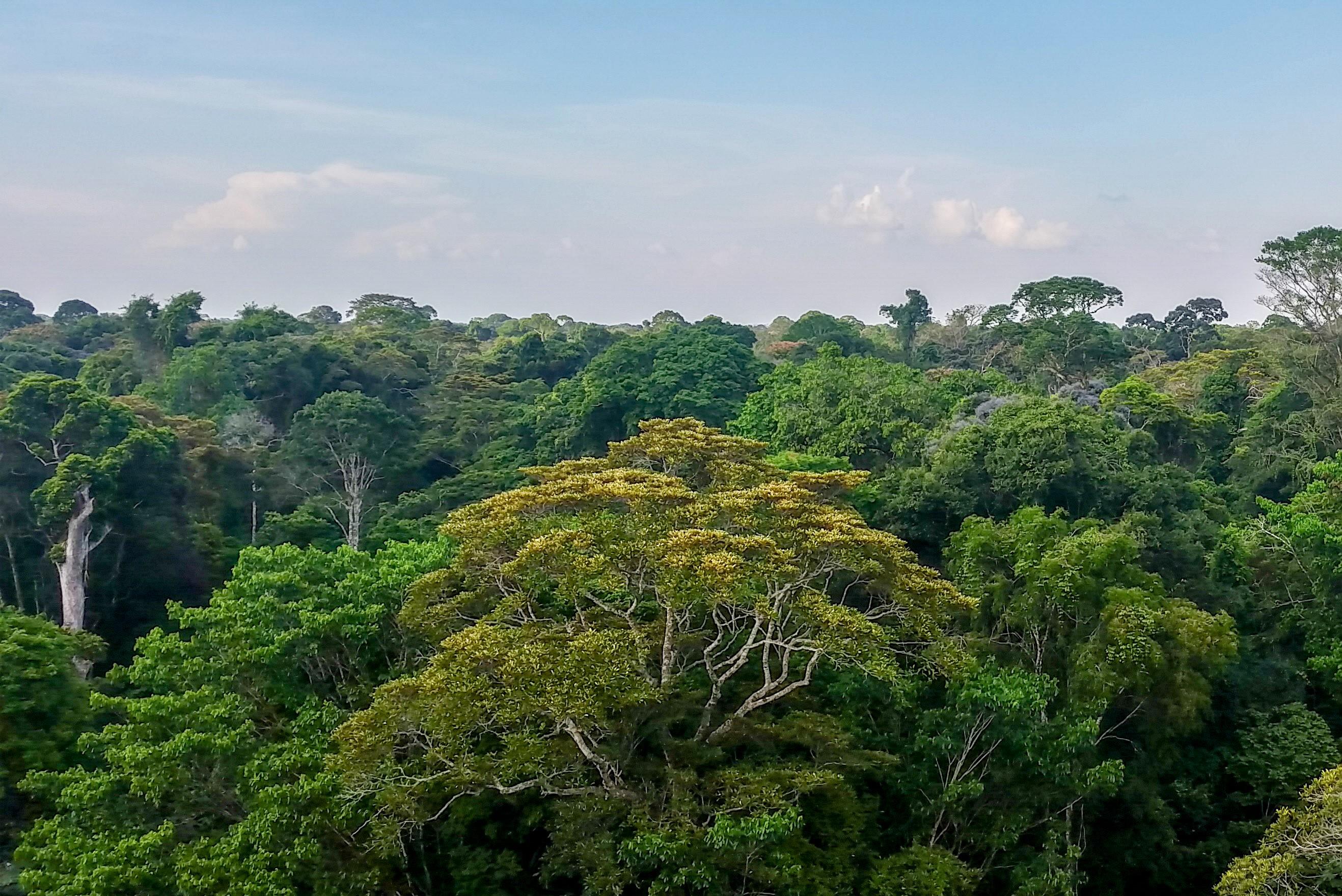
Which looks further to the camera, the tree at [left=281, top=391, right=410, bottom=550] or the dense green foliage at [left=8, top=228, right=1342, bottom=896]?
the tree at [left=281, top=391, right=410, bottom=550]

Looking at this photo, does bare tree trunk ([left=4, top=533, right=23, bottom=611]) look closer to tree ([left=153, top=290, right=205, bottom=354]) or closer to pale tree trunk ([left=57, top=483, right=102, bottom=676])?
pale tree trunk ([left=57, top=483, right=102, bottom=676])

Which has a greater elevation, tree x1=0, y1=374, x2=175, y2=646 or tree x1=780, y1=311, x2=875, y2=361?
tree x1=780, y1=311, x2=875, y2=361

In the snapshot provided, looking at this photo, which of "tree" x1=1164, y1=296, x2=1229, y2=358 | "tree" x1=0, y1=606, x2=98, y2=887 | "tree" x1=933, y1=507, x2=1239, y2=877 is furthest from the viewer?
"tree" x1=1164, y1=296, x2=1229, y2=358

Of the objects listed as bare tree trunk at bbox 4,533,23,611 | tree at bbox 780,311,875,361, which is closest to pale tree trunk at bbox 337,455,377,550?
bare tree trunk at bbox 4,533,23,611

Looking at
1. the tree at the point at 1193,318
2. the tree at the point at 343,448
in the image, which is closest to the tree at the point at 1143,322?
the tree at the point at 1193,318

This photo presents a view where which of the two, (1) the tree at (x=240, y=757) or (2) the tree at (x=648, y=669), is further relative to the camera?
(1) the tree at (x=240, y=757)

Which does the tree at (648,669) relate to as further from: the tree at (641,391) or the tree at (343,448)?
the tree at (343,448)

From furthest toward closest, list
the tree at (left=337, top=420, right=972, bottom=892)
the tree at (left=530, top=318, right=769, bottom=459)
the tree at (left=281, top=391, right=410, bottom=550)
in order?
1. the tree at (left=530, top=318, right=769, bottom=459)
2. the tree at (left=281, top=391, right=410, bottom=550)
3. the tree at (left=337, top=420, right=972, bottom=892)

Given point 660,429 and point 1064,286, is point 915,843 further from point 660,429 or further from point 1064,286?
point 1064,286
